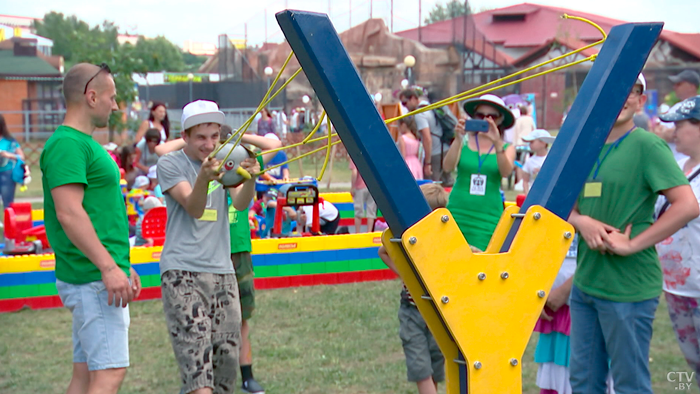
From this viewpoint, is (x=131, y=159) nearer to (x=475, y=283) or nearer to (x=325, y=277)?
(x=325, y=277)

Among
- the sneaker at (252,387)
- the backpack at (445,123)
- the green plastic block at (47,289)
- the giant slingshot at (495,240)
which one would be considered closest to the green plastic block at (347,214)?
the backpack at (445,123)

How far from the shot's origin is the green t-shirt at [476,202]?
5.59 m

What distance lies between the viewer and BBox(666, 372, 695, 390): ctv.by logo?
4.83 m

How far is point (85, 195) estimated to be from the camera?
10.8 ft

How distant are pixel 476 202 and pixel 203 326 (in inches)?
107

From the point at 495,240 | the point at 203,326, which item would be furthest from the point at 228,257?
the point at 495,240

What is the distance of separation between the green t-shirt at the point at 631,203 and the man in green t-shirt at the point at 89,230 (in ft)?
7.27

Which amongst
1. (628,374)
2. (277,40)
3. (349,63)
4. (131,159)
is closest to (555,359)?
(628,374)

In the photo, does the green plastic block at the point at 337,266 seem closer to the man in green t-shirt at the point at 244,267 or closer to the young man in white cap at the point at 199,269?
the man in green t-shirt at the point at 244,267

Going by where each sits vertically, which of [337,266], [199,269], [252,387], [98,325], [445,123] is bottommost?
[252,387]

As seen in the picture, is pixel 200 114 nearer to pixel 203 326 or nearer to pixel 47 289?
pixel 203 326

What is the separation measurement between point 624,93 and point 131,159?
28.9ft

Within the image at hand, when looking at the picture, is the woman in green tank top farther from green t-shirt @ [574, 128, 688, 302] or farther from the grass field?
green t-shirt @ [574, 128, 688, 302]

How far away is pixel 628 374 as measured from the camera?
3238 millimetres
